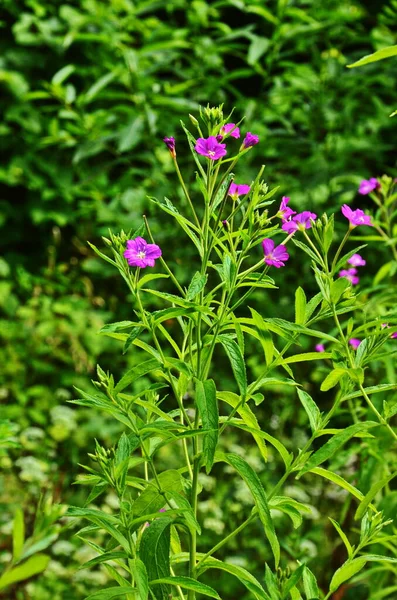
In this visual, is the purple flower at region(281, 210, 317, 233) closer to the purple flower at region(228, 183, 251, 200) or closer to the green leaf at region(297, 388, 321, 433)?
the purple flower at region(228, 183, 251, 200)

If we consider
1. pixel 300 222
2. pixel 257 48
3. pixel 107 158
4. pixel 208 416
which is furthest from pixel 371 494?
pixel 107 158

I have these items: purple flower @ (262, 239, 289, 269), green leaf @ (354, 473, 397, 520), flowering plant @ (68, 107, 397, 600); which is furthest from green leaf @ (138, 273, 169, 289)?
green leaf @ (354, 473, 397, 520)

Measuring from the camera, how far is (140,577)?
802 millimetres

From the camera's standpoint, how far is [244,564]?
7.46ft

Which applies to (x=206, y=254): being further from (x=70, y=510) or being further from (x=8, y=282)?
(x=8, y=282)

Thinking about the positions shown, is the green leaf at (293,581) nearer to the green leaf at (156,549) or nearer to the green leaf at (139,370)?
the green leaf at (156,549)

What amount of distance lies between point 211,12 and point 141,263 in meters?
2.41

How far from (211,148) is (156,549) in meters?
0.43

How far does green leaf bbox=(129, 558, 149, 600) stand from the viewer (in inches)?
30.9

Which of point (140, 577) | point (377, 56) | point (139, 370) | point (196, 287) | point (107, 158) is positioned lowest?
point (107, 158)

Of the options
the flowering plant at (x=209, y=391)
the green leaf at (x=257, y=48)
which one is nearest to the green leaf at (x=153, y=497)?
the flowering plant at (x=209, y=391)

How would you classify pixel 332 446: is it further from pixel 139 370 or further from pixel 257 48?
pixel 257 48

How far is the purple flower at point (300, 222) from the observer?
900mm

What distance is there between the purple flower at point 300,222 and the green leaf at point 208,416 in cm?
19
